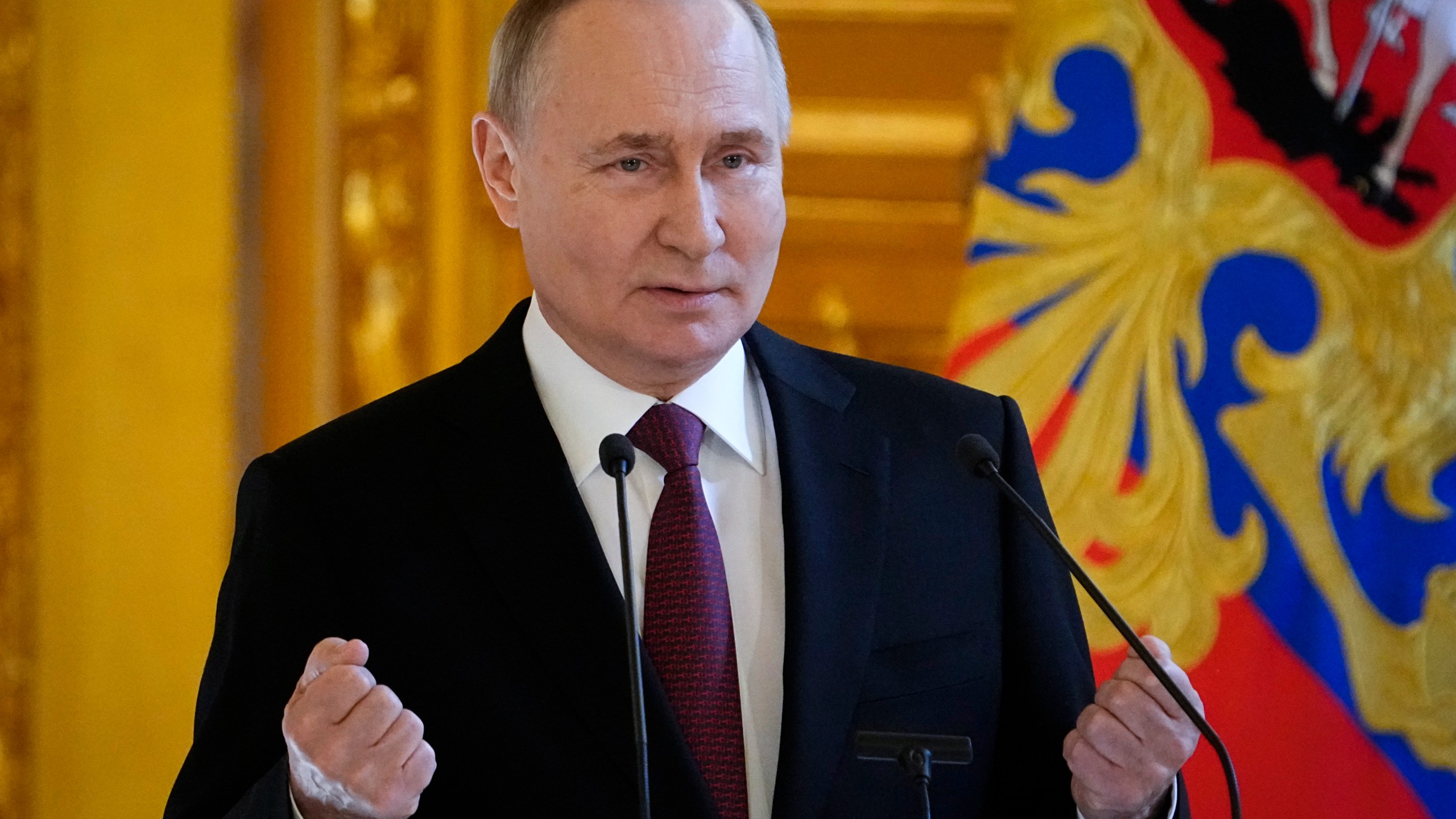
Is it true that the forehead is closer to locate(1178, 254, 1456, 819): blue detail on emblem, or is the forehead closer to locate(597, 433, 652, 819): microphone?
locate(597, 433, 652, 819): microphone

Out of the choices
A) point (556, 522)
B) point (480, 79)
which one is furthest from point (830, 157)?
point (556, 522)

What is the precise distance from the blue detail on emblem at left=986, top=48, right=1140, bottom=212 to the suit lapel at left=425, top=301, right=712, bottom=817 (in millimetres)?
1320

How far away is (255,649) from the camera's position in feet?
4.28

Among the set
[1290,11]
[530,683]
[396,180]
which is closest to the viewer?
[530,683]

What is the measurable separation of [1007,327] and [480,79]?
1.04 m

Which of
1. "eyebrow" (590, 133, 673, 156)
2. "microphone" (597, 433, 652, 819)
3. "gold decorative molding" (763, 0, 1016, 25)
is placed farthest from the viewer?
"gold decorative molding" (763, 0, 1016, 25)

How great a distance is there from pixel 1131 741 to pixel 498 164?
34.3 inches

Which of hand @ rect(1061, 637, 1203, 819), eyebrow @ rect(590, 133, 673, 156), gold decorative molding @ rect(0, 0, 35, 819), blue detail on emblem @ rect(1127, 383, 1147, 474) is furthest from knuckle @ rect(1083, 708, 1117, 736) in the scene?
gold decorative molding @ rect(0, 0, 35, 819)

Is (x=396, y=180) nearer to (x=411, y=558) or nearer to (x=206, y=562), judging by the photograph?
(x=206, y=562)

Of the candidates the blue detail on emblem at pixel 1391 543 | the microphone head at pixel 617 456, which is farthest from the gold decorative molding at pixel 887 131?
the microphone head at pixel 617 456

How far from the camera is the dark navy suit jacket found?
1.29 m

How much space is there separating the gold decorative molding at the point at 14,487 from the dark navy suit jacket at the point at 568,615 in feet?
4.65

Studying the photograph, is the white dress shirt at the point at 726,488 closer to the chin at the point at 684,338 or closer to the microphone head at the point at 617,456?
the chin at the point at 684,338

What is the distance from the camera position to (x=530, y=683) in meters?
1.31
